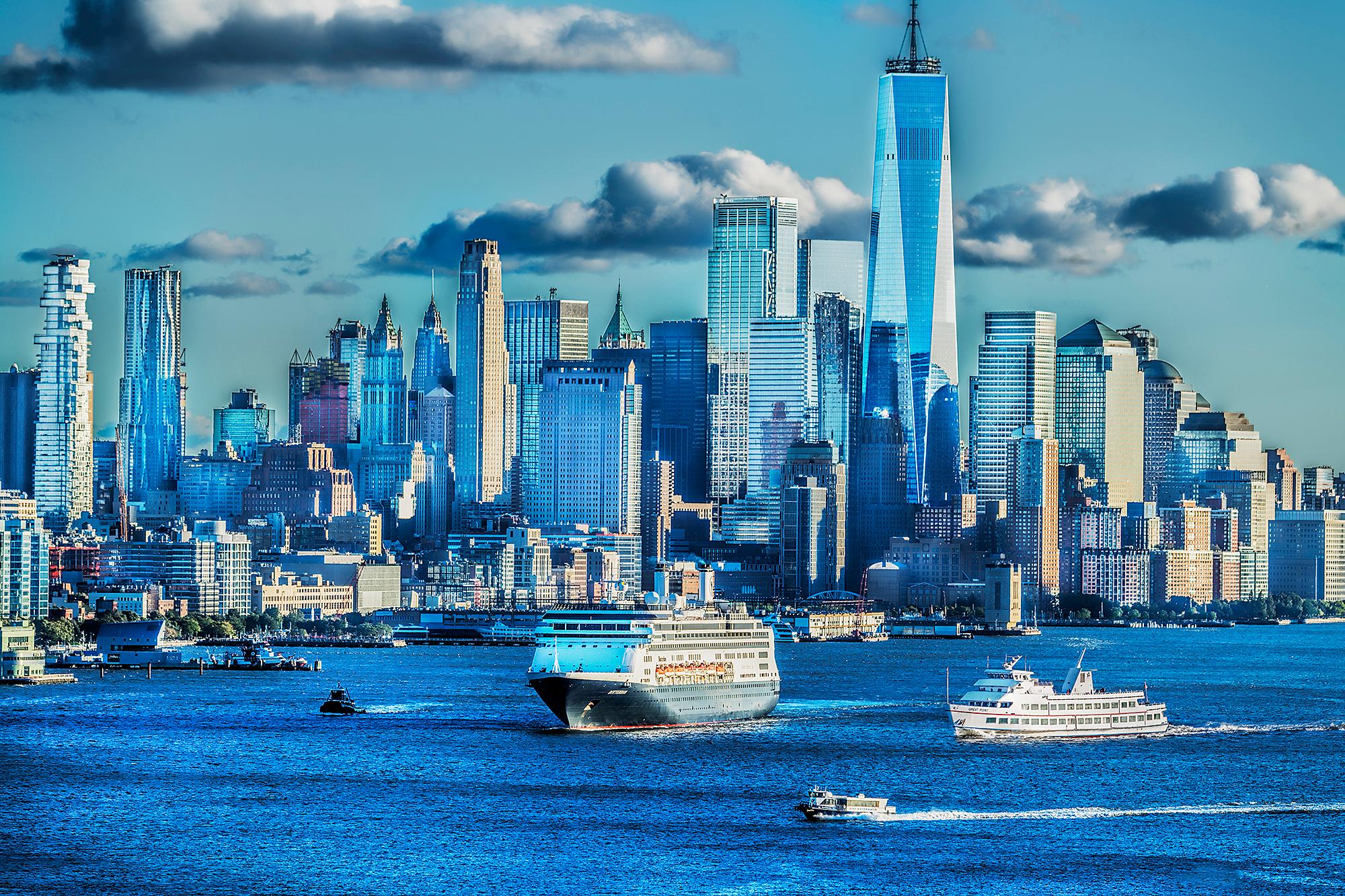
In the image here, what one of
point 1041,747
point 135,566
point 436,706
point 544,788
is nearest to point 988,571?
point 135,566

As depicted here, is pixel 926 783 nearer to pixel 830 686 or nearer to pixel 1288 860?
pixel 1288 860

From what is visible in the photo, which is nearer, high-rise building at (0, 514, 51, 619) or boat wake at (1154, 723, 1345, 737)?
boat wake at (1154, 723, 1345, 737)

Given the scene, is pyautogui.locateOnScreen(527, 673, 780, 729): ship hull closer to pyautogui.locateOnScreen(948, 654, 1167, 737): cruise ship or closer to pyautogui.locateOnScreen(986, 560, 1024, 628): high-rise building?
pyautogui.locateOnScreen(948, 654, 1167, 737): cruise ship

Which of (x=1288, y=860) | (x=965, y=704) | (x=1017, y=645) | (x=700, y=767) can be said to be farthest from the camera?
(x=1017, y=645)

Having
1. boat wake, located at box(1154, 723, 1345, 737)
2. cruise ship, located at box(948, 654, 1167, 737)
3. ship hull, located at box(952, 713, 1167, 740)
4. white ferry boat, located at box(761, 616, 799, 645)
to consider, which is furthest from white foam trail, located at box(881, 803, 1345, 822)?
white ferry boat, located at box(761, 616, 799, 645)

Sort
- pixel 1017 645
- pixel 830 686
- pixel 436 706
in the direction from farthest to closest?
pixel 1017 645 < pixel 830 686 < pixel 436 706

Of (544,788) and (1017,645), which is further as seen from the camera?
(1017,645)

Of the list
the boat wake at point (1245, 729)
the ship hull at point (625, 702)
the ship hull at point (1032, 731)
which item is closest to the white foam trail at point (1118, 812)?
the ship hull at point (1032, 731)
